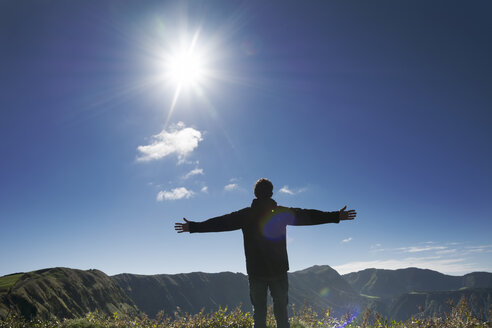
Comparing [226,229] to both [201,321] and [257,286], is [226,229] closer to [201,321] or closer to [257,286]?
[257,286]

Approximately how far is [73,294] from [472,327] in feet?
Result: 483

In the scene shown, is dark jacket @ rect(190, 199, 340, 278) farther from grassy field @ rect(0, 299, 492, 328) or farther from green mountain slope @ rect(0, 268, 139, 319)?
green mountain slope @ rect(0, 268, 139, 319)

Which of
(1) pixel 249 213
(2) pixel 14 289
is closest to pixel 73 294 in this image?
(2) pixel 14 289

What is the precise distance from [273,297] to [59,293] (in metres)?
139

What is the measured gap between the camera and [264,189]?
5.73 m

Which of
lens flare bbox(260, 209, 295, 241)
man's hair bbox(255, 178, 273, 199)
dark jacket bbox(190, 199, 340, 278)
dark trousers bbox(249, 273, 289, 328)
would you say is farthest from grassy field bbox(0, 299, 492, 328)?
man's hair bbox(255, 178, 273, 199)

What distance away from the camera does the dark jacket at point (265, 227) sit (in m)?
5.28

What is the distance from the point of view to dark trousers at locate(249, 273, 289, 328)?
5.18 meters

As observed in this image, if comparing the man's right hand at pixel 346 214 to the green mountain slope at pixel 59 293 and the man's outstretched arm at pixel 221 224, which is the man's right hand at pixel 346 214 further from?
the green mountain slope at pixel 59 293

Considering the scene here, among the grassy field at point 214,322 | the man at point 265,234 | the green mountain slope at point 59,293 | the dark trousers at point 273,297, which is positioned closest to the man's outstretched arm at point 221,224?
the man at point 265,234

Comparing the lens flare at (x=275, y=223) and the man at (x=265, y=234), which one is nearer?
the man at (x=265, y=234)

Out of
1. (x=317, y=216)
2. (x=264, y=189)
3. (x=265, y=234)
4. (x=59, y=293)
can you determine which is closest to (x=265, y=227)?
(x=265, y=234)

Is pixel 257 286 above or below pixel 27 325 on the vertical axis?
above

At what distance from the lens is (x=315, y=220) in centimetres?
575
